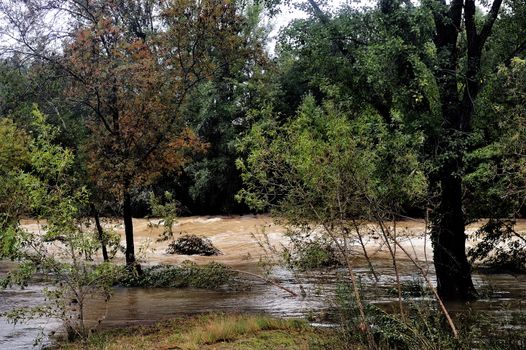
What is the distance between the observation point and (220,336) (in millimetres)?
9430

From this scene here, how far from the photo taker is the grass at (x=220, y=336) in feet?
28.8

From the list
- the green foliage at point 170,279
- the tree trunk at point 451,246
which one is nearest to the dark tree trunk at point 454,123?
the tree trunk at point 451,246

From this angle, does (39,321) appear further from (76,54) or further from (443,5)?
(443,5)

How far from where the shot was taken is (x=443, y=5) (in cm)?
1159

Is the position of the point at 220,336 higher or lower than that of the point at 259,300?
higher

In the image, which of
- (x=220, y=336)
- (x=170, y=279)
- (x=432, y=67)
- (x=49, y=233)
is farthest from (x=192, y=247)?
(x=49, y=233)

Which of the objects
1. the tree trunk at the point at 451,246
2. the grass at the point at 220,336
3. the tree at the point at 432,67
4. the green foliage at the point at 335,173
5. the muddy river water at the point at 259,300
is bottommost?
the muddy river water at the point at 259,300

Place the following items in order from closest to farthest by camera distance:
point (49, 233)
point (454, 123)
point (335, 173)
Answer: point (335, 173)
point (49, 233)
point (454, 123)

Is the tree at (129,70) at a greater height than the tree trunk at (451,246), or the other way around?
the tree at (129,70)

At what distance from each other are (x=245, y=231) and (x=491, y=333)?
23691 millimetres

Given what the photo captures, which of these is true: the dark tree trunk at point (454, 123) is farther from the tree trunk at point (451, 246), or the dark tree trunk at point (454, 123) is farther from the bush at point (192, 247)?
the bush at point (192, 247)

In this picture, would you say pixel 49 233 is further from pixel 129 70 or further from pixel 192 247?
pixel 192 247

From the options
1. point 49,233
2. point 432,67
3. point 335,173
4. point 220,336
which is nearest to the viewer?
point 335,173

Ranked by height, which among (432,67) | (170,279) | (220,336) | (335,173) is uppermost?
(432,67)
